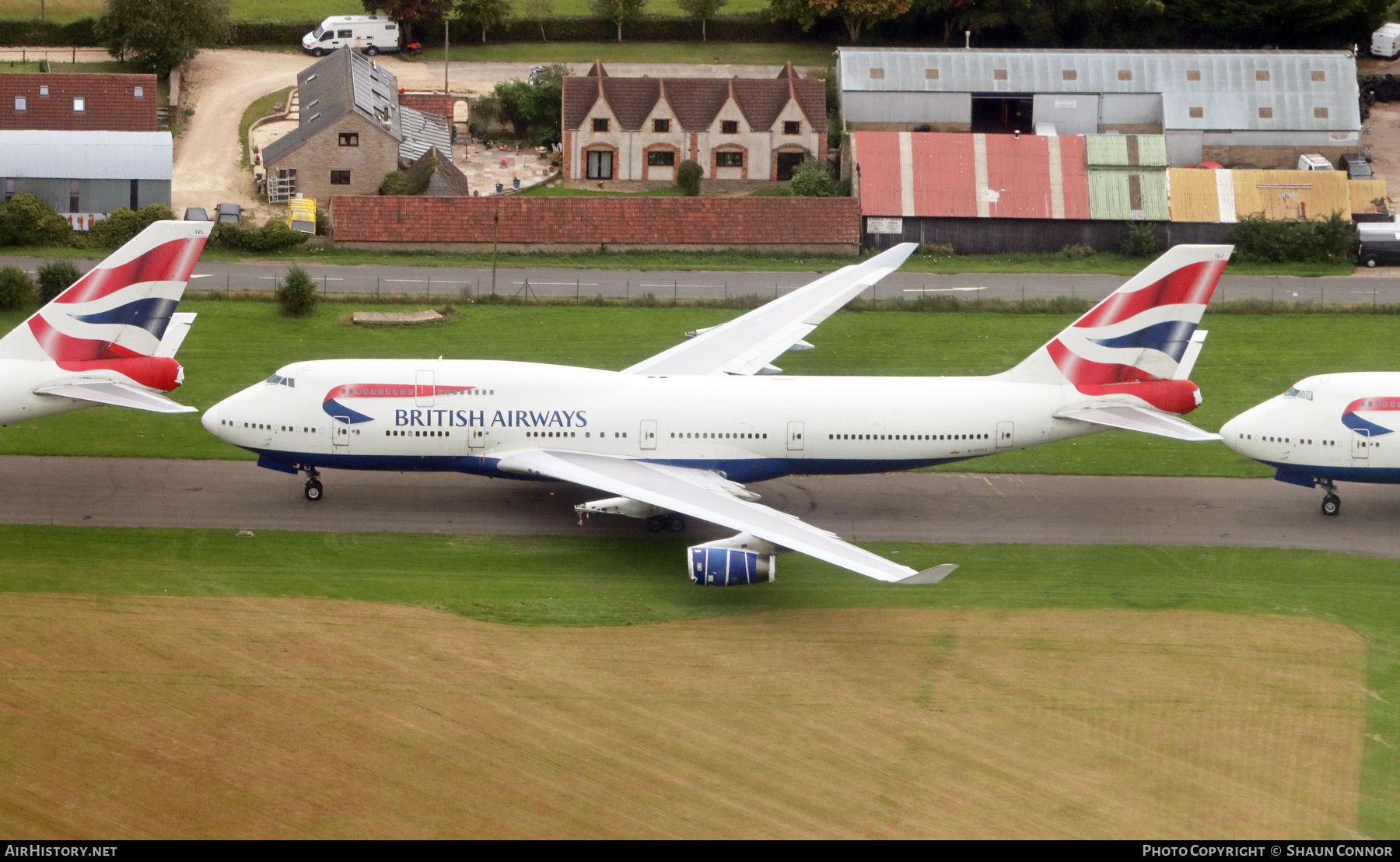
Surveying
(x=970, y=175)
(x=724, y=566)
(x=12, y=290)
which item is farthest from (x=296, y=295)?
(x=970, y=175)

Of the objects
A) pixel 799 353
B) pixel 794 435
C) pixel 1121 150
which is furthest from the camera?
pixel 1121 150

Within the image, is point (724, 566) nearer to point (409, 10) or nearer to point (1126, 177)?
point (1126, 177)

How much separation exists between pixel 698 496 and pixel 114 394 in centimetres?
1902

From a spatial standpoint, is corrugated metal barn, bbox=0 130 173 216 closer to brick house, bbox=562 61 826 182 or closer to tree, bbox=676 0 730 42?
brick house, bbox=562 61 826 182

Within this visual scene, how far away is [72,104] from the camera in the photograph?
101375 mm

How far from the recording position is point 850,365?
70000mm

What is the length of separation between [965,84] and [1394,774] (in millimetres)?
75435

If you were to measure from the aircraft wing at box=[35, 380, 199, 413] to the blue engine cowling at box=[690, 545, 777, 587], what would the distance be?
16744 millimetres

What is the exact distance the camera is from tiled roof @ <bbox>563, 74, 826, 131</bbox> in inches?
4136

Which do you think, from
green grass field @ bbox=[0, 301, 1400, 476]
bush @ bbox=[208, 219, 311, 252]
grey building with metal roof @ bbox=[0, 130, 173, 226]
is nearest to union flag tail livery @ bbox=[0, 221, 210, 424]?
green grass field @ bbox=[0, 301, 1400, 476]

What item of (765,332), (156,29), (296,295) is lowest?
(765,332)

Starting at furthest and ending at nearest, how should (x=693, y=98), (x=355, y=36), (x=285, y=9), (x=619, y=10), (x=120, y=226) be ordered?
1. (x=285, y=9)
2. (x=619, y=10)
3. (x=355, y=36)
4. (x=693, y=98)
5. (x=120, y=226)

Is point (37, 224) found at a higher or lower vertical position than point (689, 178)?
lower

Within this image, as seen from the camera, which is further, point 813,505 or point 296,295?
point 296,295
